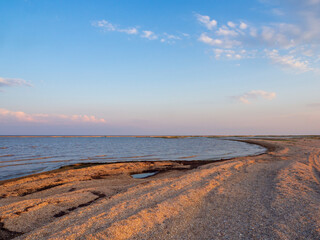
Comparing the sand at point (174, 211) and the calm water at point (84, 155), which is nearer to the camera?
the sand at point (174, 211)

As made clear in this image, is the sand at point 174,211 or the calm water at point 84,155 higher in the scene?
the sand at point 174,211

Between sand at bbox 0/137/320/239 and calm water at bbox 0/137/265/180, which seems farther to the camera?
calm water at bbox 0/137/265/180

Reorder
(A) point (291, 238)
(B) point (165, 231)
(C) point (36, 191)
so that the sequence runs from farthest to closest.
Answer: (C) point (36, 191)
(B) point (165, 231)
(A) point (291, 238)

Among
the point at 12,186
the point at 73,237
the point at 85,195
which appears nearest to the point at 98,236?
the point at 73,237

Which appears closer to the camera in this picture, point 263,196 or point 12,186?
point 263,196

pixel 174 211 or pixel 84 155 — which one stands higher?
pixel 174 211

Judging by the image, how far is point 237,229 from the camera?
21.9 feet

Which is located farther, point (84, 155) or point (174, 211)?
point (84, 155)

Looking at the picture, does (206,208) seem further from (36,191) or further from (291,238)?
(36,191)

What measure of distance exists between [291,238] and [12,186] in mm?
16144

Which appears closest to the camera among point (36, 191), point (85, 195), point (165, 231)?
point (165, 231)

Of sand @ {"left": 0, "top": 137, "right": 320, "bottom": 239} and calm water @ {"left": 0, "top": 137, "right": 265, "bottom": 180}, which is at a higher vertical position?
sand @ {"left": 0, "top": 137, "right": 320, "bottom": 239}

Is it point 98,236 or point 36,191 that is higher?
point 98,236

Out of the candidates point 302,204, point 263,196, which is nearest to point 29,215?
point 263,196
